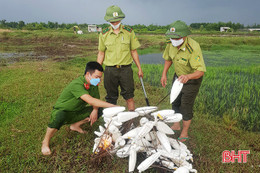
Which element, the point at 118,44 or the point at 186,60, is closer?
the point at 186,60

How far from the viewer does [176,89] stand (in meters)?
2.01

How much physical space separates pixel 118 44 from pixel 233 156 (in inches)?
88.2

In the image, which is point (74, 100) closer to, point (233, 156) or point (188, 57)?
point (188, 57)

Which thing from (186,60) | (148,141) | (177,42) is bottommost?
(148,141)

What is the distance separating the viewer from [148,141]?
206 cm

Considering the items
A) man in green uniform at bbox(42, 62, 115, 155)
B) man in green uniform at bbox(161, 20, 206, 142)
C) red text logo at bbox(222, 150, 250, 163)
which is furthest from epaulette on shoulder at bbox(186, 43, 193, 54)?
red text logo at bbox(222, 150, 250, 163)

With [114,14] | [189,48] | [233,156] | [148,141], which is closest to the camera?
[148,141]

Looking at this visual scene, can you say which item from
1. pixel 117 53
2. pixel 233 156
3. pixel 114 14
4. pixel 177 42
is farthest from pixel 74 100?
pixel 233 156

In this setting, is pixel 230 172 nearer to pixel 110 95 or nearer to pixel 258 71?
pixel 110 95

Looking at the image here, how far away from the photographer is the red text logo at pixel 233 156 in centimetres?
228

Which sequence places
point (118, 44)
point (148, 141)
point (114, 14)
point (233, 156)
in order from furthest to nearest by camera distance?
point (118, 44) < point (114, 14) < point (233, 156) < point (148, 141)

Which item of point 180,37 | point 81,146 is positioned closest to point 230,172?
point 180,37

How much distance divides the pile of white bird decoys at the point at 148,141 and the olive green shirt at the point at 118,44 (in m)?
1.07

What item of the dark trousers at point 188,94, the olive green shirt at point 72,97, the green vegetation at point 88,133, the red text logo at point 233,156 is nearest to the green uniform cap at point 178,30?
the dark trousers at point 188,94
